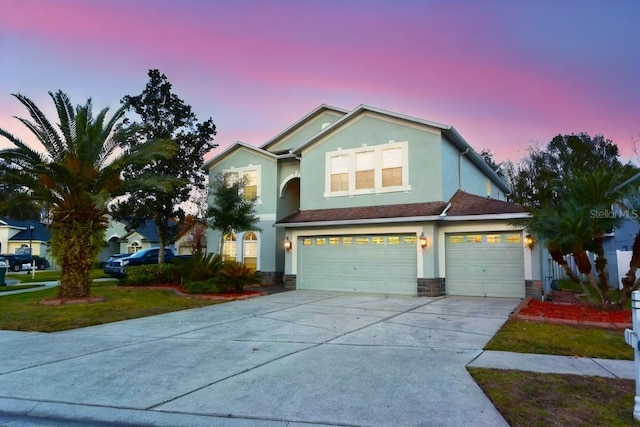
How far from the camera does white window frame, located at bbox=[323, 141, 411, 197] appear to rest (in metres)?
16.1

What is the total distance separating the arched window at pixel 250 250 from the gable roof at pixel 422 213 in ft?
12.0

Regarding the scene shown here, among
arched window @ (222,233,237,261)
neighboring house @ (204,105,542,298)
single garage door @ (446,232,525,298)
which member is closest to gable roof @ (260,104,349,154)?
neighboring house @ (204,105,542,298)

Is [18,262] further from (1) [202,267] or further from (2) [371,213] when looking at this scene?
(2) [371,213]

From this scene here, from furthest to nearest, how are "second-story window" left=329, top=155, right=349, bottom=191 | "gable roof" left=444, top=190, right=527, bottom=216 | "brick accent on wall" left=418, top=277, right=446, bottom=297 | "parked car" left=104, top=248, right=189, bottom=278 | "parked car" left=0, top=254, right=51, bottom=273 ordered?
"parked car" left=0, top=254, right=51, bottom=273
"parked car" left=104, top=248, right=189, bottom=278
"second-story window" left=329, top=155, right=349, bottom=191
"brick accent on wall" left=418, top=277, right=446, bottom=297
"gable roof" left=444, top=190, right=527, bottom=216

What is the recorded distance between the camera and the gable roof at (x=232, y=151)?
20.5 metres

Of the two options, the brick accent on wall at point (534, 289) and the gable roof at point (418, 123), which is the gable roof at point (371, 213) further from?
the brick accent on wall at point (534, 289)

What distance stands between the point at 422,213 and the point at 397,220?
2.98 ft

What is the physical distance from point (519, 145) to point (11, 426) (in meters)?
42.0

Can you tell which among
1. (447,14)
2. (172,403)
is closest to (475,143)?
(447,14)

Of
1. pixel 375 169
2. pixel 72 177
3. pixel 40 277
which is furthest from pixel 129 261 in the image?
pixel 375 169

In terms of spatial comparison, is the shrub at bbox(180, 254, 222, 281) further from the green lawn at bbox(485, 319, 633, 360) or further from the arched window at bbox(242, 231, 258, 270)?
the green lawn at bbox(485, 319, 633, 360)

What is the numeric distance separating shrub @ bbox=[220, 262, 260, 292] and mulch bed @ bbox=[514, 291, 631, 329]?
30.9 feet

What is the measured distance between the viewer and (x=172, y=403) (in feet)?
15.1

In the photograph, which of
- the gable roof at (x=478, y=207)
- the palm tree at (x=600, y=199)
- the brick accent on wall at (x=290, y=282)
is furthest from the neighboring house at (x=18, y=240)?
the palm tree at (x=600, y=199)
